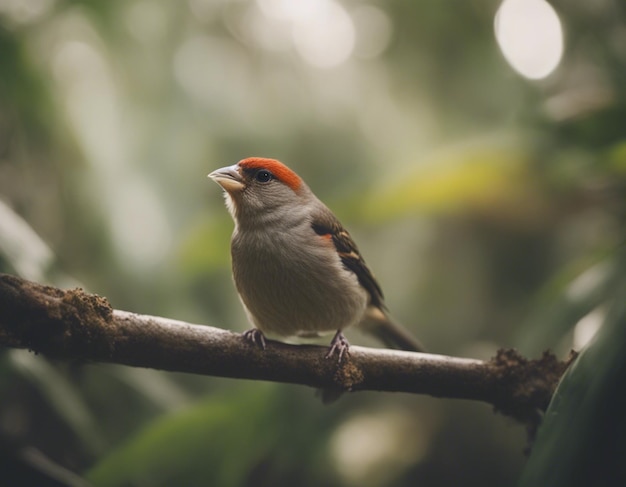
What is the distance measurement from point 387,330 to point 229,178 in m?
1.11

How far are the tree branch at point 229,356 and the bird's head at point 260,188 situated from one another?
2.51 ft

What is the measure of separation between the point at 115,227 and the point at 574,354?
2.76m

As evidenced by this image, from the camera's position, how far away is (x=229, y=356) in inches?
79.6

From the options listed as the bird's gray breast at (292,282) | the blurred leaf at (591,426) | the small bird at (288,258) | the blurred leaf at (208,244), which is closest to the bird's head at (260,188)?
the small bird at (288,258)

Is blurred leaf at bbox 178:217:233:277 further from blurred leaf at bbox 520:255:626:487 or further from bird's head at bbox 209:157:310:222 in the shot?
blurred leaf at bbox 520:255:626:487

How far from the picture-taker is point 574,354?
2133 millimetres

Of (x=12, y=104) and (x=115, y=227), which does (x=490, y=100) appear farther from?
(x=12, y=104)

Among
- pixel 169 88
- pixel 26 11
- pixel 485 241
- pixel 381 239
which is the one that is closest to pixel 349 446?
pixel 381 239

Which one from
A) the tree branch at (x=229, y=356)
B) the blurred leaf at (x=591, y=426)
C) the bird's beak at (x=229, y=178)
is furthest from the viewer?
the bird's beak at (x=229, y=178)

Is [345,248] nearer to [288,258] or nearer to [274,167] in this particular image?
[288,258]

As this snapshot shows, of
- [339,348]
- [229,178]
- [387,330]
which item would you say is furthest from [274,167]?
[387,330]

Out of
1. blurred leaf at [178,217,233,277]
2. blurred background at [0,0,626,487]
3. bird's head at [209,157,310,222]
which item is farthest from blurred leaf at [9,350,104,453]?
bird's head at [209,157,310,222]

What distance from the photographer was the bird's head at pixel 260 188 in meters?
2.75

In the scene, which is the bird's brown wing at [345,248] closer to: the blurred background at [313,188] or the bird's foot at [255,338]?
the blurred background at [313,188]
